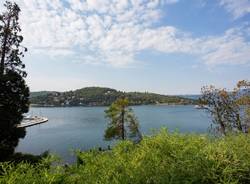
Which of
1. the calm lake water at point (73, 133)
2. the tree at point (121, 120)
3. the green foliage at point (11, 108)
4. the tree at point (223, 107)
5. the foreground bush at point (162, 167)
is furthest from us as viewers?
the calm lake water at point (73, 133)

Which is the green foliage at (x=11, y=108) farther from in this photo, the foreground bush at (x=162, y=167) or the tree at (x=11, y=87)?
the foreground bush at (x=162, y=167)

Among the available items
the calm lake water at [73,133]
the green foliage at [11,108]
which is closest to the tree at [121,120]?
the calm lake water at [73,133]

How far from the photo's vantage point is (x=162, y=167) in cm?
634

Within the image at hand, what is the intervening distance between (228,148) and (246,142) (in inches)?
28.5

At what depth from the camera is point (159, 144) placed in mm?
7668

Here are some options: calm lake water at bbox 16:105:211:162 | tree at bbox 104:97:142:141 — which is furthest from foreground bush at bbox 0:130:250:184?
tree at bbox 104:97:142:141

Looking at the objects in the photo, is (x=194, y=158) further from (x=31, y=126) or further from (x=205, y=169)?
(x=31, y=126)

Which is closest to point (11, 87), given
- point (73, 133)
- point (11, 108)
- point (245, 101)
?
point (11, 108)

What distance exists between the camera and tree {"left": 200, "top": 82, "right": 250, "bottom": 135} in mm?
26938

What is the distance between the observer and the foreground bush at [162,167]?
19.1 ft

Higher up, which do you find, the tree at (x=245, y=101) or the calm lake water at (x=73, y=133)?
the tree at (x=245, y=101)

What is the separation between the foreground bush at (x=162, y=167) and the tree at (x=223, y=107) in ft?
65.8

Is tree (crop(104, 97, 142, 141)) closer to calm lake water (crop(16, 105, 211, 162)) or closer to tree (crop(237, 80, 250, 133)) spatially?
calm lake water (crop(16, 105, 211, 162))

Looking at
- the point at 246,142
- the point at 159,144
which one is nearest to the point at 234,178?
the point at 246,142
